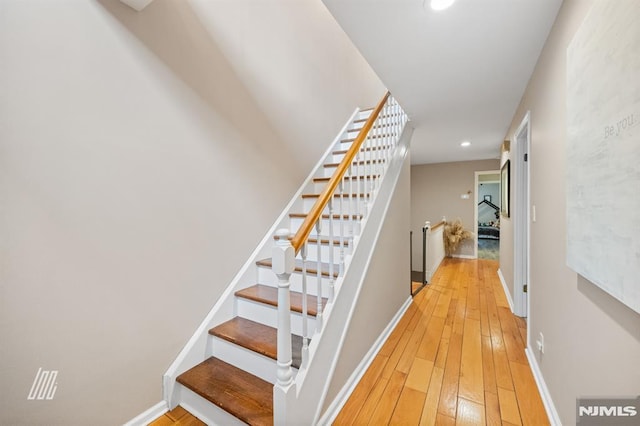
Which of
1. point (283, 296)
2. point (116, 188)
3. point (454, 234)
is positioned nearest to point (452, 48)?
point (283, 296)

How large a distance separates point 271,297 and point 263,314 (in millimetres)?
133

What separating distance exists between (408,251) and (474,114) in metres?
1.79

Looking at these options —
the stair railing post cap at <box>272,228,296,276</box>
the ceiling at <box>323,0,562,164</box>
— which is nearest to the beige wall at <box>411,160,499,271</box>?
the ceiling at <box>323,0,562,164</box>

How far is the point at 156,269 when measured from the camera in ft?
4.87

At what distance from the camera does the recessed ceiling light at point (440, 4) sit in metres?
1.35

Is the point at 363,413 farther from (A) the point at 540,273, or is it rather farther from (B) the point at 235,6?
(B) the point at 235,6

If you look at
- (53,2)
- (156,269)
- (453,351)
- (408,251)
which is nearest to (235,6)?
(53,2)

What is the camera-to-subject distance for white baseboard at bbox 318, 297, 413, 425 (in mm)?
1469

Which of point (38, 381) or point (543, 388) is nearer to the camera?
point (38, 381)

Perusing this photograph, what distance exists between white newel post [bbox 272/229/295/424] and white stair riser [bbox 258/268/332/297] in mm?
684

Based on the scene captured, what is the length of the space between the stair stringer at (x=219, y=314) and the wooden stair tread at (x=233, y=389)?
0.06 m

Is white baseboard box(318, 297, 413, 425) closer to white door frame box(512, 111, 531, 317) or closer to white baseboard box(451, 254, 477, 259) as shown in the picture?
white door frame box(512, 111, 531, 317)

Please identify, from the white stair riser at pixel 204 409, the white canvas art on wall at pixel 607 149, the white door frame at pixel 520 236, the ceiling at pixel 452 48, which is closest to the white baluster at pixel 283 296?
the white stair riser at pixel 204 409

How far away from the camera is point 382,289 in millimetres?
2273
